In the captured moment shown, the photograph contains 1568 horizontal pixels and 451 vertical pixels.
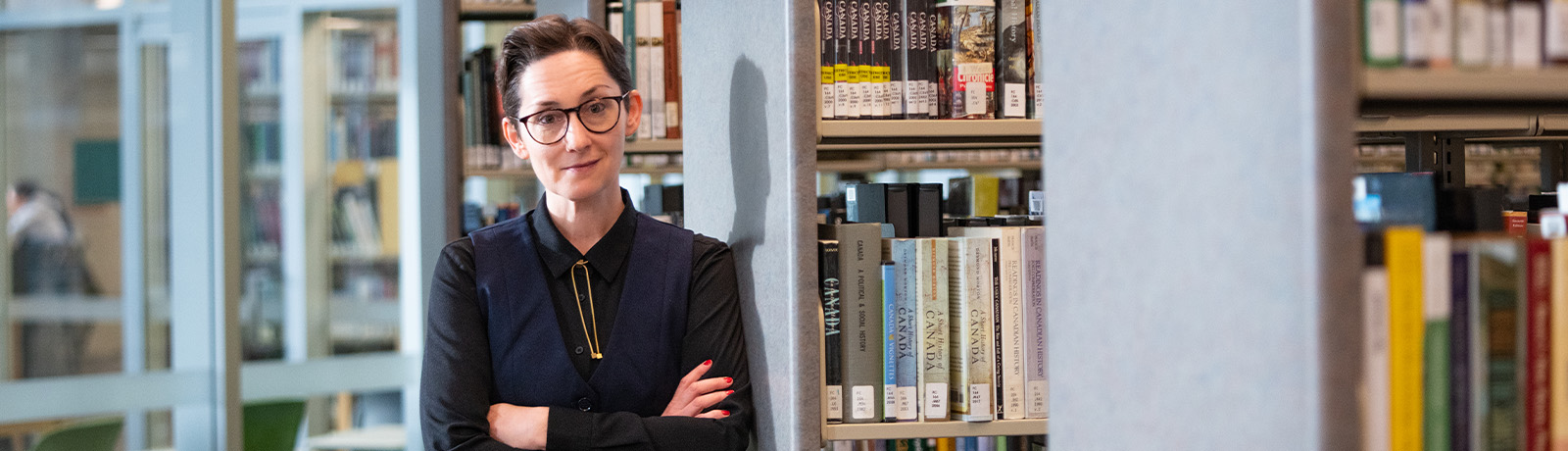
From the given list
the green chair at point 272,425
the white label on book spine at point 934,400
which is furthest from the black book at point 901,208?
the green chair at point 272,425

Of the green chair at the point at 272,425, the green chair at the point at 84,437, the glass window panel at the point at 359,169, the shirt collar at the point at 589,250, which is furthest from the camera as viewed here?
the glass window panel at the point at 359,169

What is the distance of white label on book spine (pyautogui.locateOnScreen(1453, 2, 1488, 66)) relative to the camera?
0.82 m

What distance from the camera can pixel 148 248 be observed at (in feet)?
11.2

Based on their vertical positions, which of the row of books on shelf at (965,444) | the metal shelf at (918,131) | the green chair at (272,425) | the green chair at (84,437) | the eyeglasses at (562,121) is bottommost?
the green chair at (272,425)

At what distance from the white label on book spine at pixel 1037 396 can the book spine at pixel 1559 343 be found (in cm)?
76

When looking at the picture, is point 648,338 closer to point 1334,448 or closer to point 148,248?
point 1334,448

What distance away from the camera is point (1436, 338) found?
809 mm

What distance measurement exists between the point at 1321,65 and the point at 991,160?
3.75 meters

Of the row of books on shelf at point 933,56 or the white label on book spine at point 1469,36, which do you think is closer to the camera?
the white label on book spine at point 1469,36

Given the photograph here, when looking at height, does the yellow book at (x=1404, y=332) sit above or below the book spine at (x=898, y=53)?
below

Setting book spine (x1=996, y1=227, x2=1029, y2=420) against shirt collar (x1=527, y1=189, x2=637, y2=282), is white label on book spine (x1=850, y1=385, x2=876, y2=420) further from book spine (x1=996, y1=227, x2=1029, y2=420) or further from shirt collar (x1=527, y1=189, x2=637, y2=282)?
shirt collar (x1=527, y1=189, x2=637, y2=282)

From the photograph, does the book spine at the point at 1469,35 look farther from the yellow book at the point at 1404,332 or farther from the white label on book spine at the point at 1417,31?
the yellow book at the point at 1404,332

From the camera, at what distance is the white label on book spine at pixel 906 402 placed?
1.55 metres

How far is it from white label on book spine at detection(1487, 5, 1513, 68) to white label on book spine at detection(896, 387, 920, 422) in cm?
89
